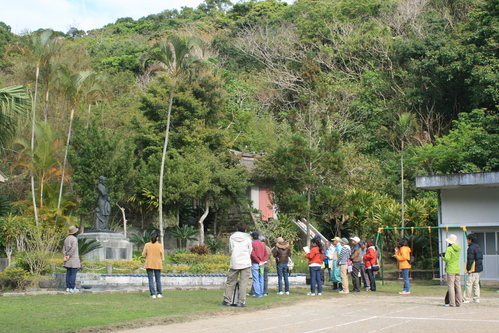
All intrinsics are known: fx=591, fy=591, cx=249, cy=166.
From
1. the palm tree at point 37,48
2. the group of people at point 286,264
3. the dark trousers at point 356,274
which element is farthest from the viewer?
the palm tree at point 37,48

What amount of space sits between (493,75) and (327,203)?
382 inches

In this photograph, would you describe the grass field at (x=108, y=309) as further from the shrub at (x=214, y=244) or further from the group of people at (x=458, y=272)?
the shrub at (x=214, y=244)

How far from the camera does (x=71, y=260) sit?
13859mm

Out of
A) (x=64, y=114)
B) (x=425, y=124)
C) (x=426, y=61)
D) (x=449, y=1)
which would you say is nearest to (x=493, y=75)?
(x=426, y=61)

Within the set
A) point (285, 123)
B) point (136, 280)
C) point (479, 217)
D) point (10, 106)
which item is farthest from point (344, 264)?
point (285, 123)

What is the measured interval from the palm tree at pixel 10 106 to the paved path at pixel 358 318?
7535mm

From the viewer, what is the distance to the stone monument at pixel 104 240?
20.9 metres

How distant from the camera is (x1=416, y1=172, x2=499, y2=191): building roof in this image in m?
18.1

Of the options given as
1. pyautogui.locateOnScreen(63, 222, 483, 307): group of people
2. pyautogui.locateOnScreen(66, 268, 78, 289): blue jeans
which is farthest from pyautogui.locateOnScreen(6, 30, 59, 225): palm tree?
pyautogui.locateOnScreen(63, 222, 483, 307): group of people

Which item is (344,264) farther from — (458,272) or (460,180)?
(460,180)

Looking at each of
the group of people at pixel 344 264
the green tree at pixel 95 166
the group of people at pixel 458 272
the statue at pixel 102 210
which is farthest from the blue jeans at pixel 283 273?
the green tree at pixel 95 166

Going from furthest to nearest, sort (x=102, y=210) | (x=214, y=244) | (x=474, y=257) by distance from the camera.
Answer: (x=214, y=244) → (x=102, y=210) → (x=474, y=257)

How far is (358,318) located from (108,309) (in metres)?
4.39

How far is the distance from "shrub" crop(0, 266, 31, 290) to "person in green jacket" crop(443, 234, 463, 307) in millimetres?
10467
